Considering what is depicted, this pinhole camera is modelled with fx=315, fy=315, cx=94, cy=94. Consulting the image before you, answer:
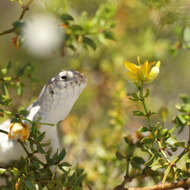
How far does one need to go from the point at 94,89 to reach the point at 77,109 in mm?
74

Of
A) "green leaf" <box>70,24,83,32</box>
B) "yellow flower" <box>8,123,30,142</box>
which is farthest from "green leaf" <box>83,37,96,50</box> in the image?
"yellow flower" <box>8,123,30,142</box>

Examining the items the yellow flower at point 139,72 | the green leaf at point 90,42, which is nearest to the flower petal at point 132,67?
the yellow flower at point 139,72

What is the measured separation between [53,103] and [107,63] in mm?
300

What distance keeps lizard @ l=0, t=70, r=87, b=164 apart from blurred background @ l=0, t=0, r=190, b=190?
0.05 m

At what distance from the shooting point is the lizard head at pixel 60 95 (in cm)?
35

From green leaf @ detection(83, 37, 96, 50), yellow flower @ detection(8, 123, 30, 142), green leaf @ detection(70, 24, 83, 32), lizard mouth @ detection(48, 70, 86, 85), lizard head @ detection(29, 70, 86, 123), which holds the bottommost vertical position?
yellow flower @ detection(8, 123, 30, 142)

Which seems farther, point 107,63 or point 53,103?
point 107,63

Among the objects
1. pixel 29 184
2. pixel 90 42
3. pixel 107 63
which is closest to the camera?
pixel 29 184

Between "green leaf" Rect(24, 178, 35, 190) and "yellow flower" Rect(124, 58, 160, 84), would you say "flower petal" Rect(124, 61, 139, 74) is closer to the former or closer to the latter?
"yellow flower" Rect(124, 58, 160, 84)

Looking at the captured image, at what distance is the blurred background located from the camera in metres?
0.43

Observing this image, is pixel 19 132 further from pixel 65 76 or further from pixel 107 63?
pixel 107 63

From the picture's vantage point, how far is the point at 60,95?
35 centimetres

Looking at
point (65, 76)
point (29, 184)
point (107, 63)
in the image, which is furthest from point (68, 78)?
point (107, 63)

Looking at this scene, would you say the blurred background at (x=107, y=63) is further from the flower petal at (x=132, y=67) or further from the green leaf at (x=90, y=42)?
the flower petal at (x=132, y=67)
